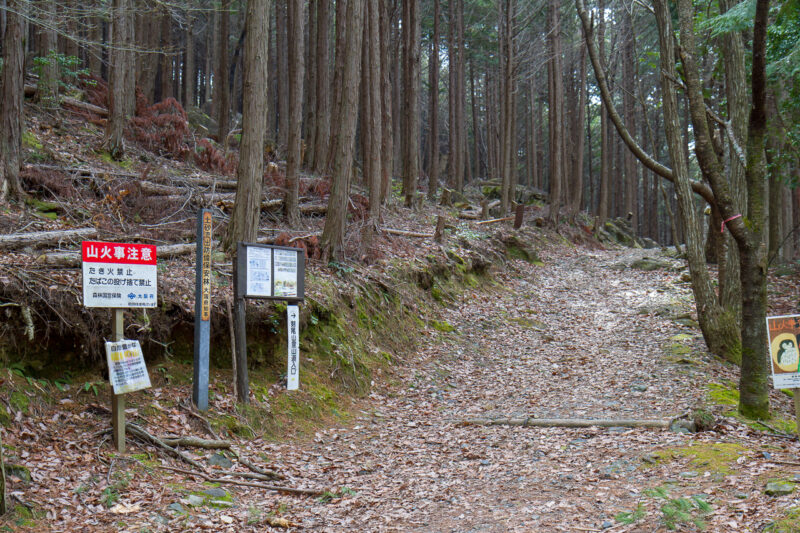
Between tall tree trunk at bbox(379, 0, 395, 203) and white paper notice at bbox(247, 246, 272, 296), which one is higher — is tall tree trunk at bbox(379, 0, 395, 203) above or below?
above

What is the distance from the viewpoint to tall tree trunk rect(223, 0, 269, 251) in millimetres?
8602

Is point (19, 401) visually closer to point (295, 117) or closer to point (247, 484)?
point (247, 484)

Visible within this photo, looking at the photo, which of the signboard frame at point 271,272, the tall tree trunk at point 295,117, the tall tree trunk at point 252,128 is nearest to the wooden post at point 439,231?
the tall tree trunk at point 295,117

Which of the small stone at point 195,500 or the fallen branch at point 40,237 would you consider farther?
the fallen branch at point 40,237

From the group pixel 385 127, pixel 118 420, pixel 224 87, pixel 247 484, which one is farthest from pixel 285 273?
pixel 224 87

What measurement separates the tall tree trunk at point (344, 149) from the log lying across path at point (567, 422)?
4472 mm

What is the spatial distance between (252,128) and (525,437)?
5.92m

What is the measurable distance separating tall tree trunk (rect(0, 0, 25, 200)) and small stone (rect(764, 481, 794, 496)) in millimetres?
10558

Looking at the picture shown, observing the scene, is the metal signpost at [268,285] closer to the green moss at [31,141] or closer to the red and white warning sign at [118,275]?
the red and white warning sign at [118,275]

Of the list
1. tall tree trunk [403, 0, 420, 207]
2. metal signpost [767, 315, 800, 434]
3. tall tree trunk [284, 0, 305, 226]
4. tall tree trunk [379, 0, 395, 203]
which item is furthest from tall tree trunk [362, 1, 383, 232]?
metal signpost [767, 315, 800, 434]

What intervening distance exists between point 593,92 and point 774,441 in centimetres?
3678

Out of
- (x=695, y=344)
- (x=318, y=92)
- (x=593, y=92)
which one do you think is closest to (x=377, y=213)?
(x=318, y=92)

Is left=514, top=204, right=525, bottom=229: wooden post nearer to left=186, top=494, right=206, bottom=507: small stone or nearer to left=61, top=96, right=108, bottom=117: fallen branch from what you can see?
left=61, top=96, right=108, bottom=117: fallen branch

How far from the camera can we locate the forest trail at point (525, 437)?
4.81 meters
